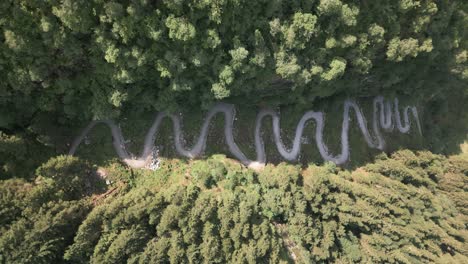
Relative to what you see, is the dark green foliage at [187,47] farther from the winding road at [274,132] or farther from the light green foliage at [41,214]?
the light green foliage at [41,214]

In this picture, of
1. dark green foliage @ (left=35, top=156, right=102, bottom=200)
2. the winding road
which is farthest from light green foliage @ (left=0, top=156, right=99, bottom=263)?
the winding road

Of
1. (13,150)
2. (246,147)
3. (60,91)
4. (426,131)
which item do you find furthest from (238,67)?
(426,131)

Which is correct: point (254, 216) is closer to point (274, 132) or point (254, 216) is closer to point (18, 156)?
point (274, 132)

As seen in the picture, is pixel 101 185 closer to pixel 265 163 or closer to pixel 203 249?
pixel 203 249

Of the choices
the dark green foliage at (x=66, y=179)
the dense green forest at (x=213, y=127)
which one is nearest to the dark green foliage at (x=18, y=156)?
the dense green forest at (x=213, y=127)

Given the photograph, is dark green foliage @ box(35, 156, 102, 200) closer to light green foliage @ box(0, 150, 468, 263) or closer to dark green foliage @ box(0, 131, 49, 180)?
light green foliage @ box(0, 150, 468, 263)
